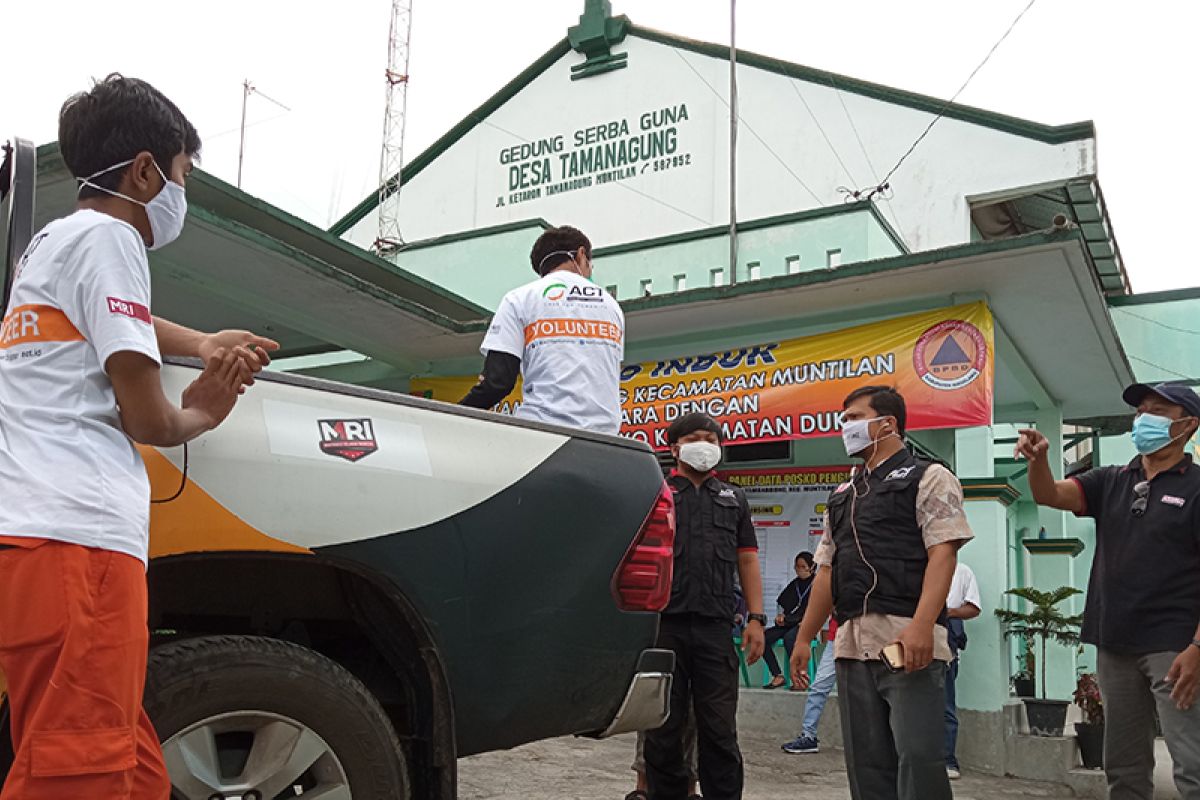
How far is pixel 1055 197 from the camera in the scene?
580 inches

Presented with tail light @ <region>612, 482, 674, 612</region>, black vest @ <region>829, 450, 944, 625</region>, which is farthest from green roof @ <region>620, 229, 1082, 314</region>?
tail light @ <region>612, 482, 674, 612</region>

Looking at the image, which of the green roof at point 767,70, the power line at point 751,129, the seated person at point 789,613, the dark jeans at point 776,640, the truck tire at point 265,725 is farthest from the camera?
the power line at point 751,129

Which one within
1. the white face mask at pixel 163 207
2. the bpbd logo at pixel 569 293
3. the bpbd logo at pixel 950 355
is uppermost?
the bpbd logo at pixel 950 355

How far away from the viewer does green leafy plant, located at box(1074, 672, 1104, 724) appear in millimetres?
7730

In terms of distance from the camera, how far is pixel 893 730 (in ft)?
12.2

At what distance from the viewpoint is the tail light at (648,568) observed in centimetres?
285

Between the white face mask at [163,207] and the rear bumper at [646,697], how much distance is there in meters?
1.64

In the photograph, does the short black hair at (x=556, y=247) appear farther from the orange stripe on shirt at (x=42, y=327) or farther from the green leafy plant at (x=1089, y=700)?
the green leafy plant at (x=1089, y=700)

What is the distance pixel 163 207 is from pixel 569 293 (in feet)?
6.89

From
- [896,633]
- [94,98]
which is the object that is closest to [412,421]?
[94,98]

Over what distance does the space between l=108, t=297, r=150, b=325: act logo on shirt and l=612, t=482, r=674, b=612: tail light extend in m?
1.42

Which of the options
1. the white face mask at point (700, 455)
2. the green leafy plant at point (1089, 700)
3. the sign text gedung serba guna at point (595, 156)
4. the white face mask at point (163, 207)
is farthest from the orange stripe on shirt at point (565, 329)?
the sign text gedung serba guna at point (595, 156)

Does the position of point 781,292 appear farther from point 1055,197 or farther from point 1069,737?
point 1055,197

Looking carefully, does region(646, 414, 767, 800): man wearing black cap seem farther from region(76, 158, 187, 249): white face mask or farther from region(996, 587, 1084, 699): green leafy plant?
region(996, 587, 1084, 699): green leafy plant
